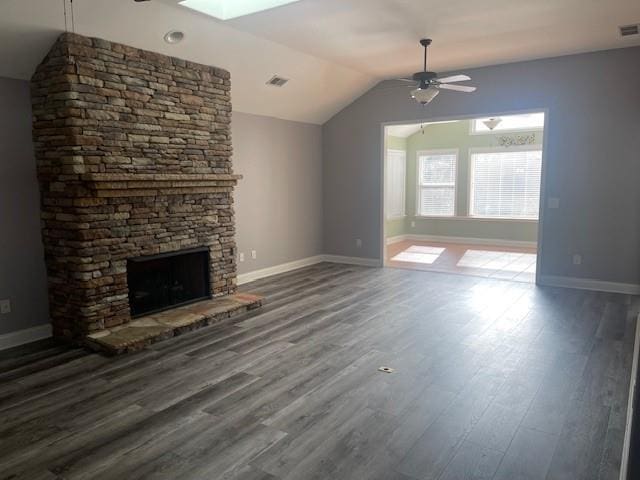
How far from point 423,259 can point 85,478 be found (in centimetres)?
690

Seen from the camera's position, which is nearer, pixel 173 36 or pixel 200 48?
pixel 173 36

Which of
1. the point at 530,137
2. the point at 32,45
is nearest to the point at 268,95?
the point at 32,45

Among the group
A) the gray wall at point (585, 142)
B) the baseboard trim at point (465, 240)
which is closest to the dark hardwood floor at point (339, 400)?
the gray wall at point (585, 142)

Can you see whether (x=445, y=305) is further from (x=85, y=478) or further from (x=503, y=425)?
(x=85, y=478)

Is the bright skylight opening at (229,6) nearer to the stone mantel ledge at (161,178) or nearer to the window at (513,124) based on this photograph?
the stone mantel ledge at (161,178)

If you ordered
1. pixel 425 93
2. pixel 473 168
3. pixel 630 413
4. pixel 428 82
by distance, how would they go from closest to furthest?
pixel 630 413, pixel 428 82, pixel 425 93, pixel 473 168

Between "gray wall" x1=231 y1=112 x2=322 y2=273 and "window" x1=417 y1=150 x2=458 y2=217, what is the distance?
3.58 m

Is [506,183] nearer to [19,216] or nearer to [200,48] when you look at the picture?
[200,48]

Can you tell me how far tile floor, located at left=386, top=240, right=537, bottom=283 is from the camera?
710 cm

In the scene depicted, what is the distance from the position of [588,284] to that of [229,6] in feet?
Result: 18.2

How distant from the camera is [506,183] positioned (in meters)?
9.76

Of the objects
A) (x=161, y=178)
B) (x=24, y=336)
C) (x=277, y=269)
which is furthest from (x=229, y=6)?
(x=277, y=269)

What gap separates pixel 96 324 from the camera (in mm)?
4211

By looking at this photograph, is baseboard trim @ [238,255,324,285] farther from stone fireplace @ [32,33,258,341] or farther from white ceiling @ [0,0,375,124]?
white ceiling @ [0,0,375,124]
